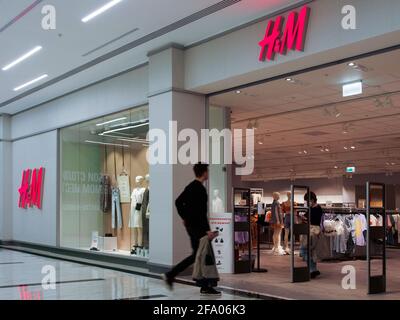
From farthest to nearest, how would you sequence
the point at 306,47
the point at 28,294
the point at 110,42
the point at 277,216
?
the point at 277,216 < the point at 110,42 < the point at 306,47 < the point at 28,294

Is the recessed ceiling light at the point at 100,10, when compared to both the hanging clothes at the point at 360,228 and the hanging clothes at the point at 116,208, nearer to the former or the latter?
the hanging clothes at the point at 116,208

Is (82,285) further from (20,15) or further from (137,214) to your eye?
(20,15)

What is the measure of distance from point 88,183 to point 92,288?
5.06 meters

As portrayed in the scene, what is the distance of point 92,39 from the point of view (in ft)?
27.3

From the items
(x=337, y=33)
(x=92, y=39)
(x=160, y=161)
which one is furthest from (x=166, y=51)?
(x=337, y=33)

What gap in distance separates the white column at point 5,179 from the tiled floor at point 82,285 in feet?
16.3

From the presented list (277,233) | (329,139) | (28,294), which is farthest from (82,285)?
(329,139)

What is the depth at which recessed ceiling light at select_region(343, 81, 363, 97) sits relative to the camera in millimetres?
7898

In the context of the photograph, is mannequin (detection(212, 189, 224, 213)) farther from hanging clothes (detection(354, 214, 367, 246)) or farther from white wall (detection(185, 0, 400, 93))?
hanging clothes (detection(354, 214, 367, 246))

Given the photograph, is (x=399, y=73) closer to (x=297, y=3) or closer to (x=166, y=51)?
(x=297, y=3)

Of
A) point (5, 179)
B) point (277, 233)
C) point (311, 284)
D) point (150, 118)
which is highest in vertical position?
point (150, 118)

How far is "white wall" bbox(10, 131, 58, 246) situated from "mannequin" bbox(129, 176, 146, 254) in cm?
289

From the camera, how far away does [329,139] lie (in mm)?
15531

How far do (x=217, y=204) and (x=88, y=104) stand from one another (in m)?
3.86
